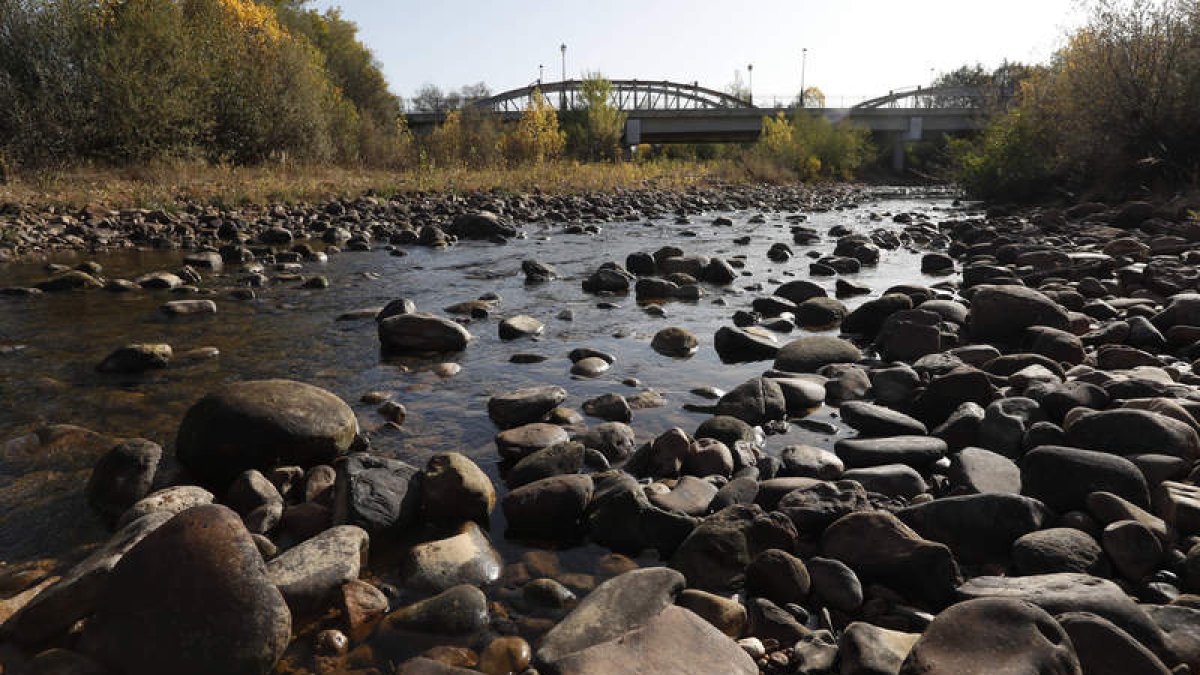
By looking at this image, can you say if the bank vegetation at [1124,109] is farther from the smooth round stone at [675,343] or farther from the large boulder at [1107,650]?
the large boulder at [1107,650]

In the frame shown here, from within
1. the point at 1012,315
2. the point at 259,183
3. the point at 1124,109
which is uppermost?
the point at 1124,109

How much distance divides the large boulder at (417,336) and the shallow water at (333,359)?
0.69 ft

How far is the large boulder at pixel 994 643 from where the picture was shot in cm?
209

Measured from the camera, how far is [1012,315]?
6.36 metres

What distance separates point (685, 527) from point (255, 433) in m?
2.26

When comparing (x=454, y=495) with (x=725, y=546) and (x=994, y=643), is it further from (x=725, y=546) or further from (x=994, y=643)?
(x=994, y=643)

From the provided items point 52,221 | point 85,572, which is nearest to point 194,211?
point 52,221

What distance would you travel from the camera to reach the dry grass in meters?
16.1

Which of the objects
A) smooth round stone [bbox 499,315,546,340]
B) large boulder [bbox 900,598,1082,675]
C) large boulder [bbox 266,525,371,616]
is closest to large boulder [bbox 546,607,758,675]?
large boulder [bbox 900,598,1082,675]

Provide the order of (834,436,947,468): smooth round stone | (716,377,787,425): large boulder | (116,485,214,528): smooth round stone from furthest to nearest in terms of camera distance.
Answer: (716,377,787,425): large boulder < (834,436,947,468): smooth round stone < (116,485,214,528): smooth round stone

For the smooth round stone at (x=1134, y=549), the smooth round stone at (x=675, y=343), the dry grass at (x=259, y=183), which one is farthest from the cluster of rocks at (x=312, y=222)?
the smooth round stone at (x=1134, y=549)

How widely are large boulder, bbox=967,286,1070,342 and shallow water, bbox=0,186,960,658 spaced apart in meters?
2.11

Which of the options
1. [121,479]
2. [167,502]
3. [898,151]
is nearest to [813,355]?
[167,502]

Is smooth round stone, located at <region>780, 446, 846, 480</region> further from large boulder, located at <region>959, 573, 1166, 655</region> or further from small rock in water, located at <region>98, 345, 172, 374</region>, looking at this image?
small rock in water, located at <region>98, 345, 172, 374</region>
